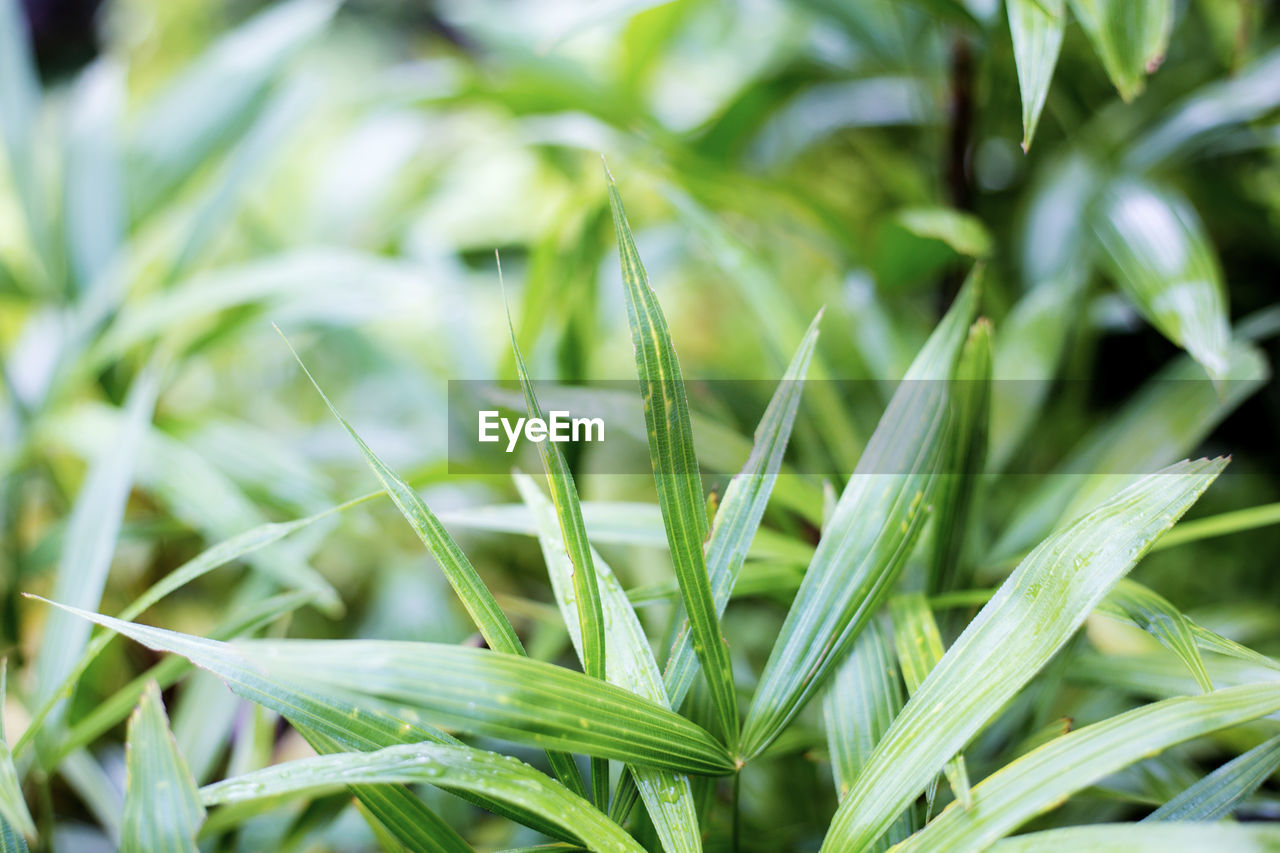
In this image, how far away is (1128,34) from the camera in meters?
0.46

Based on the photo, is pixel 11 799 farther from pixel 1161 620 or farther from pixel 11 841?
pixel 1161 620

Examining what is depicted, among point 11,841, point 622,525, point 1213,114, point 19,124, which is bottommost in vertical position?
point 11,841

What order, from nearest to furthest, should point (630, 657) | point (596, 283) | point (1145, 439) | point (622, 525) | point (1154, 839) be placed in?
1. point (1154, 839)
2. point (630, 657)
3. point (622, 525)
4. point (1145, 439)
5. point (596, 283)

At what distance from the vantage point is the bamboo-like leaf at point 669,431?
0.34 m

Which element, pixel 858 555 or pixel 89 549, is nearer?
pixel 858 555

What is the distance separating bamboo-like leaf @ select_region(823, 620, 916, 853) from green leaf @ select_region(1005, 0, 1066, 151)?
11.5 inches

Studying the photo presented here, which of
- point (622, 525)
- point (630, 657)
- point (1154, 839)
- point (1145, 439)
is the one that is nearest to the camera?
point (1154, 839)

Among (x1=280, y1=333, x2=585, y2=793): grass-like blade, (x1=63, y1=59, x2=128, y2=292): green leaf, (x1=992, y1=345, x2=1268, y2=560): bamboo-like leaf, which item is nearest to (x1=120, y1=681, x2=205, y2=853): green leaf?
(x1=280, y1=333, x2=585, y2=793): grass-like blade

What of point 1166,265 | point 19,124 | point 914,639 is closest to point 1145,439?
point 1166,265

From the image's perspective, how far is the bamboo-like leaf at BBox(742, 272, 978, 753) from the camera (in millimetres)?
367

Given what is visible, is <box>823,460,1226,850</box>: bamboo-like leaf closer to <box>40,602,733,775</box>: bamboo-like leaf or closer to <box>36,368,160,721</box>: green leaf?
<box>40,602,733,775</box>: bamboo-like leaf

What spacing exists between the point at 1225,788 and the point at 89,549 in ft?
2.17

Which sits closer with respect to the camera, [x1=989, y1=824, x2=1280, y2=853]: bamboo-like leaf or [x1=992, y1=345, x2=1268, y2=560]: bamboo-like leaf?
[x1=989, y1=824, x2=1280, y2=853]: bamboo-like leaf

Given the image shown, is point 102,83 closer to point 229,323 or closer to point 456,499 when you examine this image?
point 229,323
